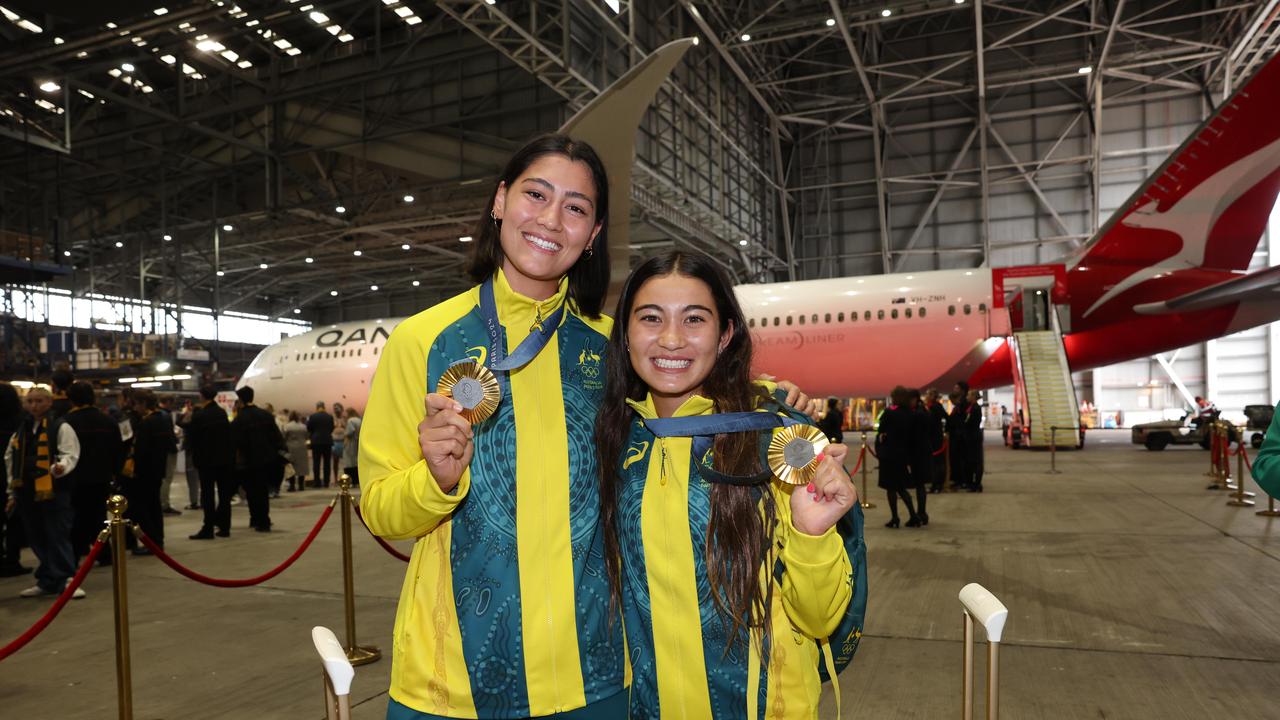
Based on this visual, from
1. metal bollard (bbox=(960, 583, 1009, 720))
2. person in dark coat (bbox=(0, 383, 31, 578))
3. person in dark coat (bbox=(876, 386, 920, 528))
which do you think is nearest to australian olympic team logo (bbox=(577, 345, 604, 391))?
metal bollard (bbox=(960, 583, 1009, 720))

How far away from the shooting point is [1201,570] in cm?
596

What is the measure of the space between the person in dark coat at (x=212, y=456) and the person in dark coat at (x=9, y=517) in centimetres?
169

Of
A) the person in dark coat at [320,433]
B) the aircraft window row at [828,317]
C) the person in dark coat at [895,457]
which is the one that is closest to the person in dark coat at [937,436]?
the person in dark coat at [895,457]

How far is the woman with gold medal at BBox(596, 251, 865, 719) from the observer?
5.04 ft

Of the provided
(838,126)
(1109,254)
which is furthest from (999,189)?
(1109,254)

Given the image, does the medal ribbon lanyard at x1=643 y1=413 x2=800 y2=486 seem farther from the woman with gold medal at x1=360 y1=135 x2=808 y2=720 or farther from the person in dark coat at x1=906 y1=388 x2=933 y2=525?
the person in dark coat at x1=906 y1=388 x2=933 y2=525

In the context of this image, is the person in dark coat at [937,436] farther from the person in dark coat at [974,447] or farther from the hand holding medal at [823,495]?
the hand holding medal at [823,495]

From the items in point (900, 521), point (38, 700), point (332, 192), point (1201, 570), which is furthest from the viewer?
point (332, 192)

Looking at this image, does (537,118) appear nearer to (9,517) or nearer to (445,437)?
(9,517)

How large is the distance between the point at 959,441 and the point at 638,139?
495 inches

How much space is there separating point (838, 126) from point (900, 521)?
2503 centimetres

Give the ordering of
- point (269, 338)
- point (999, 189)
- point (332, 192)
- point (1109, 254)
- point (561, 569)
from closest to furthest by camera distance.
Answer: point (561, 569)
point (1109, 254)
point (332, 192)
point (999, 189)
point (269, 338)

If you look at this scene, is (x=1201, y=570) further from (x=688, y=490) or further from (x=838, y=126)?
(x=838, y=126)

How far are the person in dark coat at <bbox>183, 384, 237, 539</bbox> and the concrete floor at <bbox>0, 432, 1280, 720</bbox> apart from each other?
37 cm
